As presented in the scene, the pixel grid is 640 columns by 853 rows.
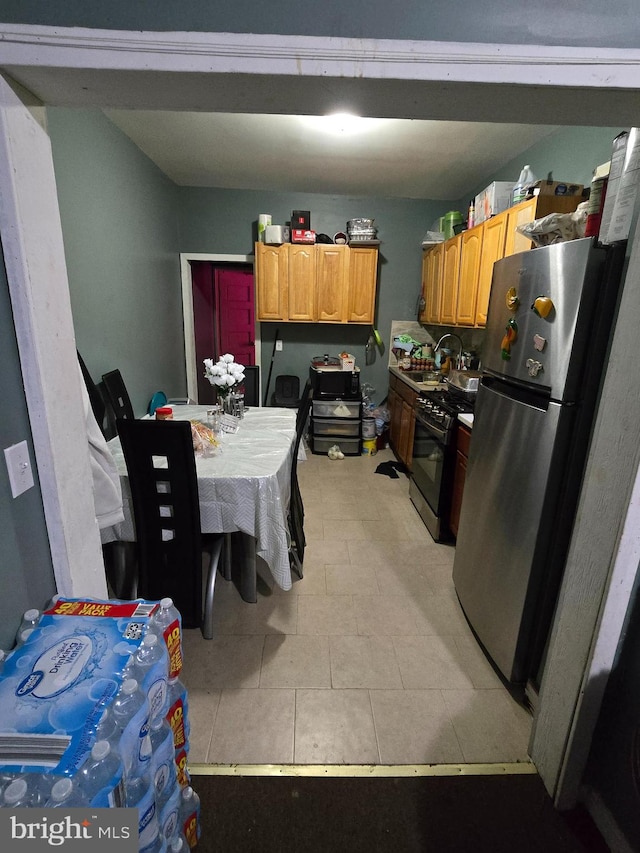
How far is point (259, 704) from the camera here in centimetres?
152

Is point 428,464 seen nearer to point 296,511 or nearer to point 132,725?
point 296,511

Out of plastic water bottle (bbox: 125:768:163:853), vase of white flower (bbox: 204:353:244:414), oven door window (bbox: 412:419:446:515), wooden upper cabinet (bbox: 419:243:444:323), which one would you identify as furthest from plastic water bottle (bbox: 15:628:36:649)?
Result: wooden upper cabinet (bbox: 419:243:444:323)

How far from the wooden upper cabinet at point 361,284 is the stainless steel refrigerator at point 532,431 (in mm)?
2340

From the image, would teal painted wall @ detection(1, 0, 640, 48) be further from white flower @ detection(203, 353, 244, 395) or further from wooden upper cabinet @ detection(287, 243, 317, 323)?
wooden upper cabinet @ detection(287, 243, 317, 323)

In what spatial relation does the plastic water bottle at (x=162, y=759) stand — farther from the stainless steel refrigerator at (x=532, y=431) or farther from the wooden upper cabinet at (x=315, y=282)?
the wooden upper cabinet at (x=315, y=282)

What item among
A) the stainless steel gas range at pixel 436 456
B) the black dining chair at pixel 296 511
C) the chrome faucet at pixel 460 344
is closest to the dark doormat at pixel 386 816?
the black dining chair at pixel 296 511

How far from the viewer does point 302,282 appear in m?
3.92

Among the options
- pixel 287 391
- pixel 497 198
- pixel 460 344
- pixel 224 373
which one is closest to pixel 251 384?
pixel 224 373

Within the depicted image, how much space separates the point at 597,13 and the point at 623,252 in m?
0.63

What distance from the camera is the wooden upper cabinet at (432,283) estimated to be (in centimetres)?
365

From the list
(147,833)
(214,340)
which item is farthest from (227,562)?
(214,340)

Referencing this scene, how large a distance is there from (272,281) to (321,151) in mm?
1233

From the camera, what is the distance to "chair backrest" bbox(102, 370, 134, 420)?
2.43 meters

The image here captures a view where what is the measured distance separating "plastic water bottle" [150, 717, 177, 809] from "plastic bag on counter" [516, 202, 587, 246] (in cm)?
196
